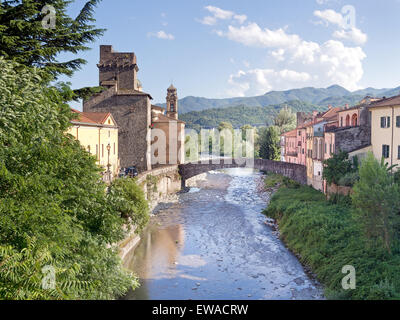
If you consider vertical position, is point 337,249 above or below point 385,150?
below

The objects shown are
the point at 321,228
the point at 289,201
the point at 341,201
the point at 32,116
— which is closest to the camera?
the point at 32,116

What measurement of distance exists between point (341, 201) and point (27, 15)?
21.2 m

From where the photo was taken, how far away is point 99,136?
26.0m

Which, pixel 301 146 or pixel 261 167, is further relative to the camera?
pixel 301 146

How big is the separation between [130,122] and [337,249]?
28.7 meters

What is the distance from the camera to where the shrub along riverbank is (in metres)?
13.6

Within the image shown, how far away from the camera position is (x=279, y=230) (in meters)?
25.1

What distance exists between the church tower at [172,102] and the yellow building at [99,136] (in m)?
18.1

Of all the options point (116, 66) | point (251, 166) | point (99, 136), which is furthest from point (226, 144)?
point (99, 136)

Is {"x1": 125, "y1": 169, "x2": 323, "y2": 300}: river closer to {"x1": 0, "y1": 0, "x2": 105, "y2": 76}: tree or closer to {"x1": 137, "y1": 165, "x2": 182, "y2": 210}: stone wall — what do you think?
{"x1": 137, "y1": 165, "x2": 182, "y2": 210}: stone wall

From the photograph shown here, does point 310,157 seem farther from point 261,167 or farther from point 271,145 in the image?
point 271,145

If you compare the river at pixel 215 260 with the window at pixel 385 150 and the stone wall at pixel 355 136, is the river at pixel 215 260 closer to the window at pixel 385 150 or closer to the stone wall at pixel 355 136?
the stone wall at pixel 355 136
